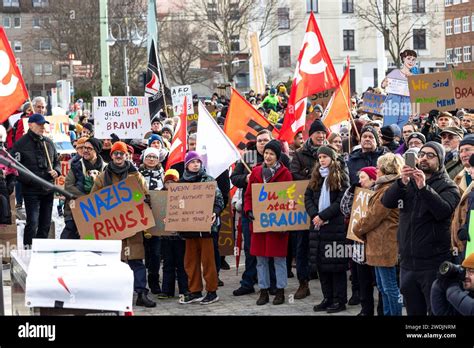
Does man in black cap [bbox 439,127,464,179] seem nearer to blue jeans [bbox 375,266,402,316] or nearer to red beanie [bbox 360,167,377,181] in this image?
red beanie [bbox 360,167,377,181]

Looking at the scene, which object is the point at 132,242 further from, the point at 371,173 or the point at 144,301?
the point at 371,173

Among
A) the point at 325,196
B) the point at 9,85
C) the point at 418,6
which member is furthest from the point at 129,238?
the point at 418,6

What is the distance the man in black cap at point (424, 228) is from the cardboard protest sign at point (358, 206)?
129cm

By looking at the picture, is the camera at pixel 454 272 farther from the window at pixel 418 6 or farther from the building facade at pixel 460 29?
the building facade at pixel 460 29

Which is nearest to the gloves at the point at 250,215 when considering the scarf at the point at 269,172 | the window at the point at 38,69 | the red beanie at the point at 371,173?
the scarf at the point at 269,172

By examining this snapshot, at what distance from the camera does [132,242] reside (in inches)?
435

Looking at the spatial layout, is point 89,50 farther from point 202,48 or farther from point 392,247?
point 392,247

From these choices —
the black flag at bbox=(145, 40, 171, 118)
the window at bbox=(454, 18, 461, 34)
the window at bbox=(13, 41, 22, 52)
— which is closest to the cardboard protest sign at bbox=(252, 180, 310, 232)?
the black flag at bbox=(145, 40, 171, 118)

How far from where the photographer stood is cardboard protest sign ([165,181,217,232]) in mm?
11031

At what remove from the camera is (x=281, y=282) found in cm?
1098

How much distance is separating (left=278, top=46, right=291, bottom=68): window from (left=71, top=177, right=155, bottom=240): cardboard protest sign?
2958 inches

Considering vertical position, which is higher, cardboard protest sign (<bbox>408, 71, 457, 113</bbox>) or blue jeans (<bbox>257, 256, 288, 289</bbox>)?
cardboard protest sign (<bbox>408, 71, 457, 113</bbox>)

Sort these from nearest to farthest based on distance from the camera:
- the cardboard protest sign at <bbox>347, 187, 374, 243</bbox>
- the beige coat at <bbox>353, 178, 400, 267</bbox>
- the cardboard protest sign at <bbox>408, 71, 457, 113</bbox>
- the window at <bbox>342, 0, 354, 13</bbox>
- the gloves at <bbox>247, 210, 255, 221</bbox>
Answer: the beige coat at <bbox>353, 178, 400, 267</bbox> < the cardboard protest sign at <bbox>347, 187, 374, 243</bbox> < the gloves at <bbox>247, 210, 255, 221</bbox> < the cardboard protest sign at <bbox>408, 71, 457, 113</bbox> < the window at <bbox>342, 0, 354, 13</bbox>

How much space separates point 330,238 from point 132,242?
82.3 inches
